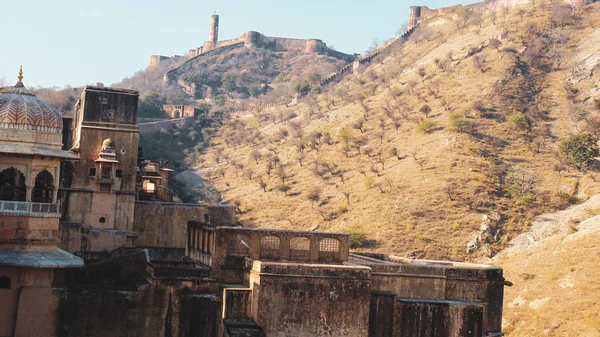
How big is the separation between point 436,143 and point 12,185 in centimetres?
3764

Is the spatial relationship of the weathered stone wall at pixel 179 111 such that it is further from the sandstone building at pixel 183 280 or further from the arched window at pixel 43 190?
the arched window at pixel 43 190

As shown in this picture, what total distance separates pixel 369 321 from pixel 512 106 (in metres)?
40.8

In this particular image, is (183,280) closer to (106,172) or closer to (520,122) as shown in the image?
(106,172)

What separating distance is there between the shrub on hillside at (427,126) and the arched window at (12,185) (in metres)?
39.8

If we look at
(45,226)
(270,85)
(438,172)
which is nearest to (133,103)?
(45,226)

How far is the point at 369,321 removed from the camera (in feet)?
58.4

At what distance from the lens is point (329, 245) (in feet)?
65.5

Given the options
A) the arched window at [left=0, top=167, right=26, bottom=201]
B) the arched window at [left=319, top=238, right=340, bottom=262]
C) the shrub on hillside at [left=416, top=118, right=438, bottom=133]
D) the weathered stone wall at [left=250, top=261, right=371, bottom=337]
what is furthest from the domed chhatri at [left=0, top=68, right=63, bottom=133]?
the shrub on hillside at [left=416, top=118, right=438, bottom=133]

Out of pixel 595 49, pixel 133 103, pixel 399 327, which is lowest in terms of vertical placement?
pixel 399 327

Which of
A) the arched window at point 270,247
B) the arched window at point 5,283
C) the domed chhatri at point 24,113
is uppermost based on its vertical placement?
the domed chhatri at point 24,113

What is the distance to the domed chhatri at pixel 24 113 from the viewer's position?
15789mm

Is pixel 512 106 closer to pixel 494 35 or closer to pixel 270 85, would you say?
pixel 494 35

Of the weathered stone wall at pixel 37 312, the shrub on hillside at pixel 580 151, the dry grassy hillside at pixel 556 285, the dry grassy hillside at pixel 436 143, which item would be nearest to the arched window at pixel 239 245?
the weathered stone wall at pixel 37 312

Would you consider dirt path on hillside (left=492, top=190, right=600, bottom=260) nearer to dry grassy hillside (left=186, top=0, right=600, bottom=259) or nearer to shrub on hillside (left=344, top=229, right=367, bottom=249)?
dry grassy hillside (left=186, top=0, right=600, bottom=259)
